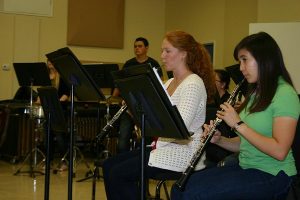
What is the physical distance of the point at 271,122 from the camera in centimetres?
242

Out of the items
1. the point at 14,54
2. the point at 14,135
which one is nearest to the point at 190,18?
the point at 14,54

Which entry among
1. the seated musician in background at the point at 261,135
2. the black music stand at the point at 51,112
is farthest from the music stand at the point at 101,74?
the seated musician in background at the point at 261,135

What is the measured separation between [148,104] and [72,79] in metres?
1.12

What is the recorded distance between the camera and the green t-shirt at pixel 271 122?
2354mm

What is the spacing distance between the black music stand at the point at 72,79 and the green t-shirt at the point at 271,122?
46.3 inches

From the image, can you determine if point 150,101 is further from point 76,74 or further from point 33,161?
point 33,161

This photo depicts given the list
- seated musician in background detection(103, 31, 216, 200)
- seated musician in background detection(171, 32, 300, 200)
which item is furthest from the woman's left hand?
seated musician in background detection(103, 31, 216, 200)

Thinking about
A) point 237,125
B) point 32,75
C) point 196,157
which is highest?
point 32,75

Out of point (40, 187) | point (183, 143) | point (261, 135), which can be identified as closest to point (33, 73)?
point (40, 187)

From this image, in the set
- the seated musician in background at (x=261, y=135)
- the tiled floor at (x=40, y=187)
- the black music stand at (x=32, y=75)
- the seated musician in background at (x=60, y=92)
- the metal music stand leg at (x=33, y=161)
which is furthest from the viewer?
the seated musician in background at (x=60, y=92)

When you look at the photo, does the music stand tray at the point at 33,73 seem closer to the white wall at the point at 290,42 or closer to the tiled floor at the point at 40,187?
the tiled floor at the point at 40,187

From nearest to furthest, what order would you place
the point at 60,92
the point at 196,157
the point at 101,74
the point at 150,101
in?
the point at 150,101 < the point at 196,157 < the point at 101,74 < the point at 60,92

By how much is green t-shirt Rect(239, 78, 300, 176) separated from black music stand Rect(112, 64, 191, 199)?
34 cm

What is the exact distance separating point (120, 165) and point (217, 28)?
5988mm
